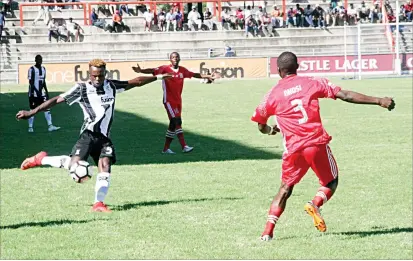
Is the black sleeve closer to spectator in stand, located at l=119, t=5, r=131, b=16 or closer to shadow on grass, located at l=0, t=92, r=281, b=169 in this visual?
shadow on grass, located at l=0, t=92, r=281, b=169

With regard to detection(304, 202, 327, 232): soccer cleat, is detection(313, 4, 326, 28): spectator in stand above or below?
above

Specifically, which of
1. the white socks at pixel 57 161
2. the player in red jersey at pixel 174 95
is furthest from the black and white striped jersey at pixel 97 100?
the player in red jersey at pixel 174 95

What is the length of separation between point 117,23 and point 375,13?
61.0ft

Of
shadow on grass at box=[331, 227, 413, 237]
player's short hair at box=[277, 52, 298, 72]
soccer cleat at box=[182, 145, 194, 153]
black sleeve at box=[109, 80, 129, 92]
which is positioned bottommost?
soccer cleat at box=[182, 145, 194, 153]

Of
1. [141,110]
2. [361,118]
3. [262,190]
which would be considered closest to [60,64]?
[141,110]

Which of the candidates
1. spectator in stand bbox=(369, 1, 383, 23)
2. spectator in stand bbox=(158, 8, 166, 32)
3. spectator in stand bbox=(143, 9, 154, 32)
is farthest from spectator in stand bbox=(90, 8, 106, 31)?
spectator in stand bbox=(369, 1, 383, 23)

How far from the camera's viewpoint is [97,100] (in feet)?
42.8

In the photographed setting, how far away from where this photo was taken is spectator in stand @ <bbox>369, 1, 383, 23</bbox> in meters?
64.5

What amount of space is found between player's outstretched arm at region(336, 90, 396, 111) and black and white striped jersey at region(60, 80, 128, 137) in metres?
3.91

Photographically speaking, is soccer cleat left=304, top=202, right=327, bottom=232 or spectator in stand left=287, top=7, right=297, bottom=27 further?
spectator in stand left=287, top=7, right=297, bottom=27

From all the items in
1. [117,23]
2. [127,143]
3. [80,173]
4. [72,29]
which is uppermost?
[117,23]

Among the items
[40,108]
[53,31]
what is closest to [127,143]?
[40,108]

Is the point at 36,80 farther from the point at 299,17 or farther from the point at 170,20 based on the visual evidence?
the point at 299,17

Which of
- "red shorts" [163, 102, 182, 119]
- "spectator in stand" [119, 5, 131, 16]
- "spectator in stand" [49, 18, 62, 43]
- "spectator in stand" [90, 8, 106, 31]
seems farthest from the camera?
"spectator in stand" [119, 5, 131, 16]
